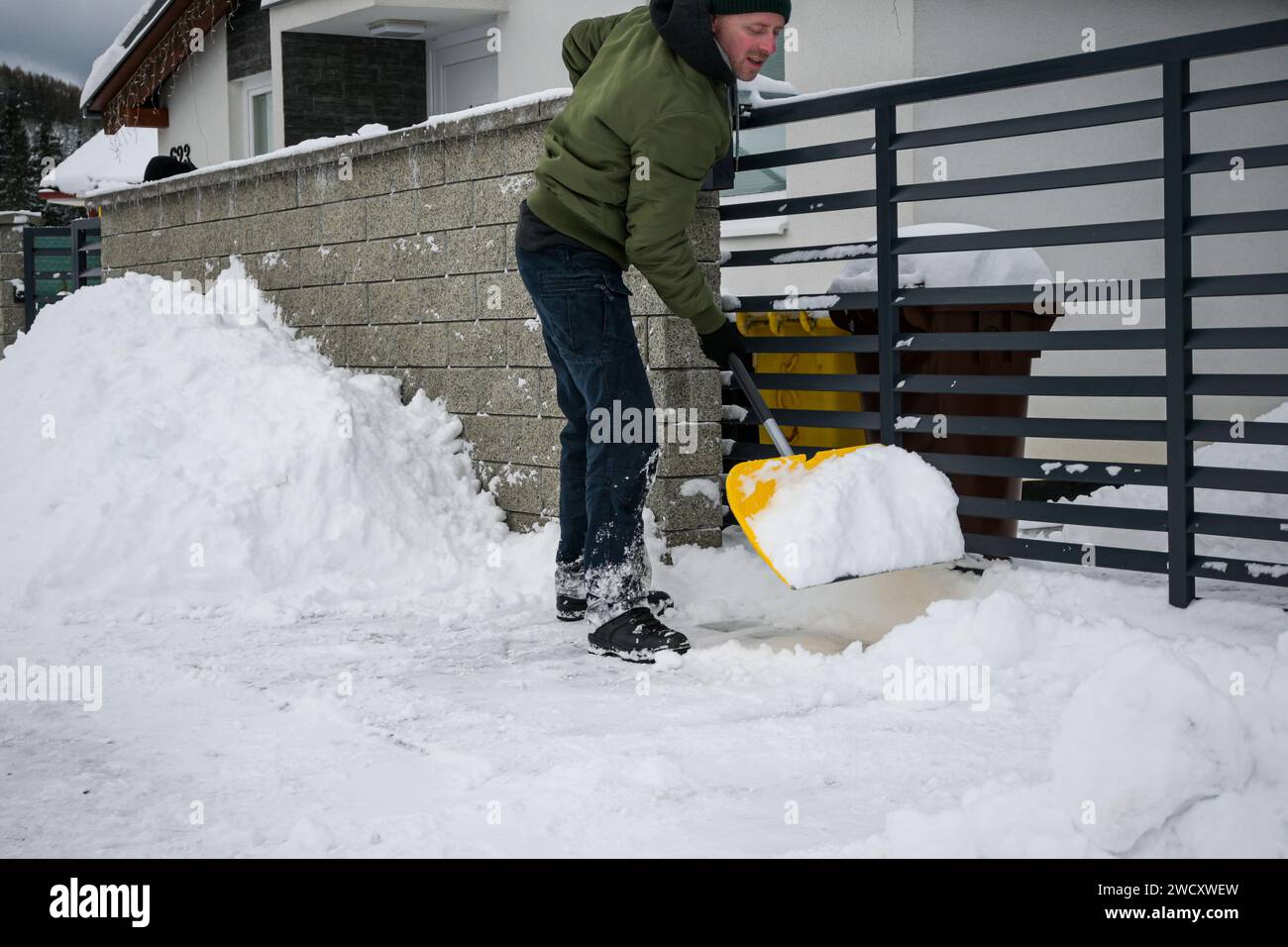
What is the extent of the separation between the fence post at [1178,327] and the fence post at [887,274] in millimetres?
1024

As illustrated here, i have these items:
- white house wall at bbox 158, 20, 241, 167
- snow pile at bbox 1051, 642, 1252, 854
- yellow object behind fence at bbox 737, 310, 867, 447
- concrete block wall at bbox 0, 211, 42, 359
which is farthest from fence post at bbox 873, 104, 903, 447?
concrete block wall at bbox 0, 211, 42, 359

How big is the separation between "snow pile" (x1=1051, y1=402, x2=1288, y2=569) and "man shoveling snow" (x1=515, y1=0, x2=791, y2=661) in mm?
1811

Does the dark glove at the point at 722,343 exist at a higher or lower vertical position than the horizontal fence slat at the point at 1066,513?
higher

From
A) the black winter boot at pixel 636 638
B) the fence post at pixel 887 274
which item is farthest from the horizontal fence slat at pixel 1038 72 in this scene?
the black winter boot at pixel 636 638

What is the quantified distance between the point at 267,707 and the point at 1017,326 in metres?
3.16

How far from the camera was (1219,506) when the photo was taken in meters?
5.87

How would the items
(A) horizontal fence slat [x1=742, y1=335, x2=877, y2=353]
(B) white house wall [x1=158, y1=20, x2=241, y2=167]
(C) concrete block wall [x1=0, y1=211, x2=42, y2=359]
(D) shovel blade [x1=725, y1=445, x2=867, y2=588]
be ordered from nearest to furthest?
(D) shovel blade [x1=725, y1=445, x2=867, y2=588] → (A) horizontal fence slat [x1=742, y1=335, x2=877, y2=353] → (C) concrete block wall [x1=0, y1=211, x2=42, y2=359] → (B) white house wall [x1=158, y1=20, x2=241, y2=167]

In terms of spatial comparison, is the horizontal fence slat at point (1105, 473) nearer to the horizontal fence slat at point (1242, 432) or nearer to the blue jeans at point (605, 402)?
the horizontal fence slat at point (1242, 432)

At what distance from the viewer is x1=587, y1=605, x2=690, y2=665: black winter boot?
4.43 m

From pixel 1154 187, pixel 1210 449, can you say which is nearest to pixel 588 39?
pixel 1210 449

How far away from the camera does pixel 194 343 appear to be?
6.79m

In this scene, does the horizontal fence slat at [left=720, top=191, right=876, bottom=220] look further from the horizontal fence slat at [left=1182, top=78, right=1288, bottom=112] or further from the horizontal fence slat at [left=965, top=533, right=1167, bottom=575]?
the horizontal fence slat at [left=965, top=533, right=1167, bottom=575]

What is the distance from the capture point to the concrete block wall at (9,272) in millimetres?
15266
